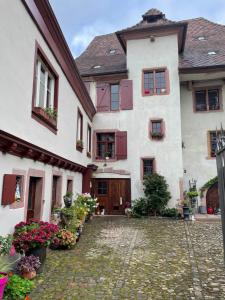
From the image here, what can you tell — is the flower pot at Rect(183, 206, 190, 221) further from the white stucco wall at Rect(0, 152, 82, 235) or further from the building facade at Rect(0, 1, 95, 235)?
the white stucco wall at Rect(0, 152, 82, 235)

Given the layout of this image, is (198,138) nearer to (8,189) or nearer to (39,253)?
(39,253)

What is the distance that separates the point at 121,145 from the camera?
14.2 m

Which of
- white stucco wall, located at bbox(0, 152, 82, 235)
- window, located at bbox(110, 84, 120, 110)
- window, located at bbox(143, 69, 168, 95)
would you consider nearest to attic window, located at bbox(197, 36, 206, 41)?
window, located at bbox(143, 69, 168, 95)

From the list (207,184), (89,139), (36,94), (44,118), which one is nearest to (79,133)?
(89,139)

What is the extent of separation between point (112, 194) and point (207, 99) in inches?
316

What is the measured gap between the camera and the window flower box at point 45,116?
20.6ft

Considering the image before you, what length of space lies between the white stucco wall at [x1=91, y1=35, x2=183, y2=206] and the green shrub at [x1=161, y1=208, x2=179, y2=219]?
424mm

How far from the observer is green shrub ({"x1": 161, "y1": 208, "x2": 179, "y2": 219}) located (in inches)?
504

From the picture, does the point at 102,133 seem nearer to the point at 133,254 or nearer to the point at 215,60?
the point at 215,60

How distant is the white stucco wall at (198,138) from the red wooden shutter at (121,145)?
143 inches

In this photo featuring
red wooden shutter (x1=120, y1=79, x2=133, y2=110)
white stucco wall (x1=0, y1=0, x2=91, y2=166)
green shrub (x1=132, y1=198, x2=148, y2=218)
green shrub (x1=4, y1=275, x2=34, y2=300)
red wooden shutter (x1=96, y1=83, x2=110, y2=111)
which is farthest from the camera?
red wooden shutter (x1=96, y1=83, x2=110, y2=111)

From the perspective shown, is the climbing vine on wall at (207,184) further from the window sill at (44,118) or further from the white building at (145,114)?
the window sill at (44,118)

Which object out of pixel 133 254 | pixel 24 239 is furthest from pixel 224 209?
pixel 133 254

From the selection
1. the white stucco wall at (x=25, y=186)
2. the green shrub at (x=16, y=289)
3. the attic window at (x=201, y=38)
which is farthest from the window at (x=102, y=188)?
the attic window at (x=201, y=38)
